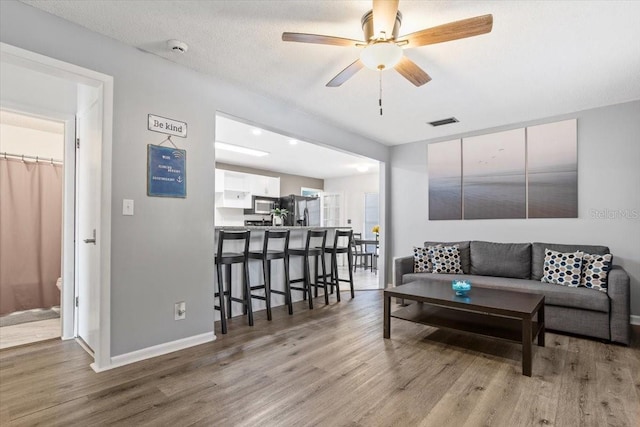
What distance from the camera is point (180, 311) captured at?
107 inches

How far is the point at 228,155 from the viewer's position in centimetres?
654

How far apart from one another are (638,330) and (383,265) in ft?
9.88

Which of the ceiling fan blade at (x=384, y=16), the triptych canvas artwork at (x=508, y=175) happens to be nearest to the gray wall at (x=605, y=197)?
the triptych canvas artwork at (x=508, y=175)

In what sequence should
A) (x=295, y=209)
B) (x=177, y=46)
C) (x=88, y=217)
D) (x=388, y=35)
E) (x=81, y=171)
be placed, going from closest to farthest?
1. (x=388, y=35)
2. (x=177, y=46)
3. (x=88, y=217)
4. (x=81, y=171)
5. (x=295, y=209)

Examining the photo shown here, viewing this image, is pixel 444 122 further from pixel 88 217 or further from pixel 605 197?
pixel 88 217

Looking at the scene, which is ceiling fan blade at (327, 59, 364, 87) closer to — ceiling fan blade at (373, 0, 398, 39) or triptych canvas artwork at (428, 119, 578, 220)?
ceiling fan blade at (373, 0, 398, 39)

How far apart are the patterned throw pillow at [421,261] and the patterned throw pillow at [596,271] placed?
1562mm

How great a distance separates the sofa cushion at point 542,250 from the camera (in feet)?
11.4

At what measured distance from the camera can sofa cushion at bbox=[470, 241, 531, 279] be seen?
3.81 meters

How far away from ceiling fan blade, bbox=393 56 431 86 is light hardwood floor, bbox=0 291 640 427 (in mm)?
2157

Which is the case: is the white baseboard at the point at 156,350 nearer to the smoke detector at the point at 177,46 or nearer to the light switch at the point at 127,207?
the light switch at the point at 127,207

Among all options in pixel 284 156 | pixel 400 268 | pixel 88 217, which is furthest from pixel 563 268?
pixel 284 156

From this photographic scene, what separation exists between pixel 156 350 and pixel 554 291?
3604 mm

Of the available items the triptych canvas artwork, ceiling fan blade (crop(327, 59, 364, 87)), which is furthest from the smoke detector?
the triptych canvas artwork
